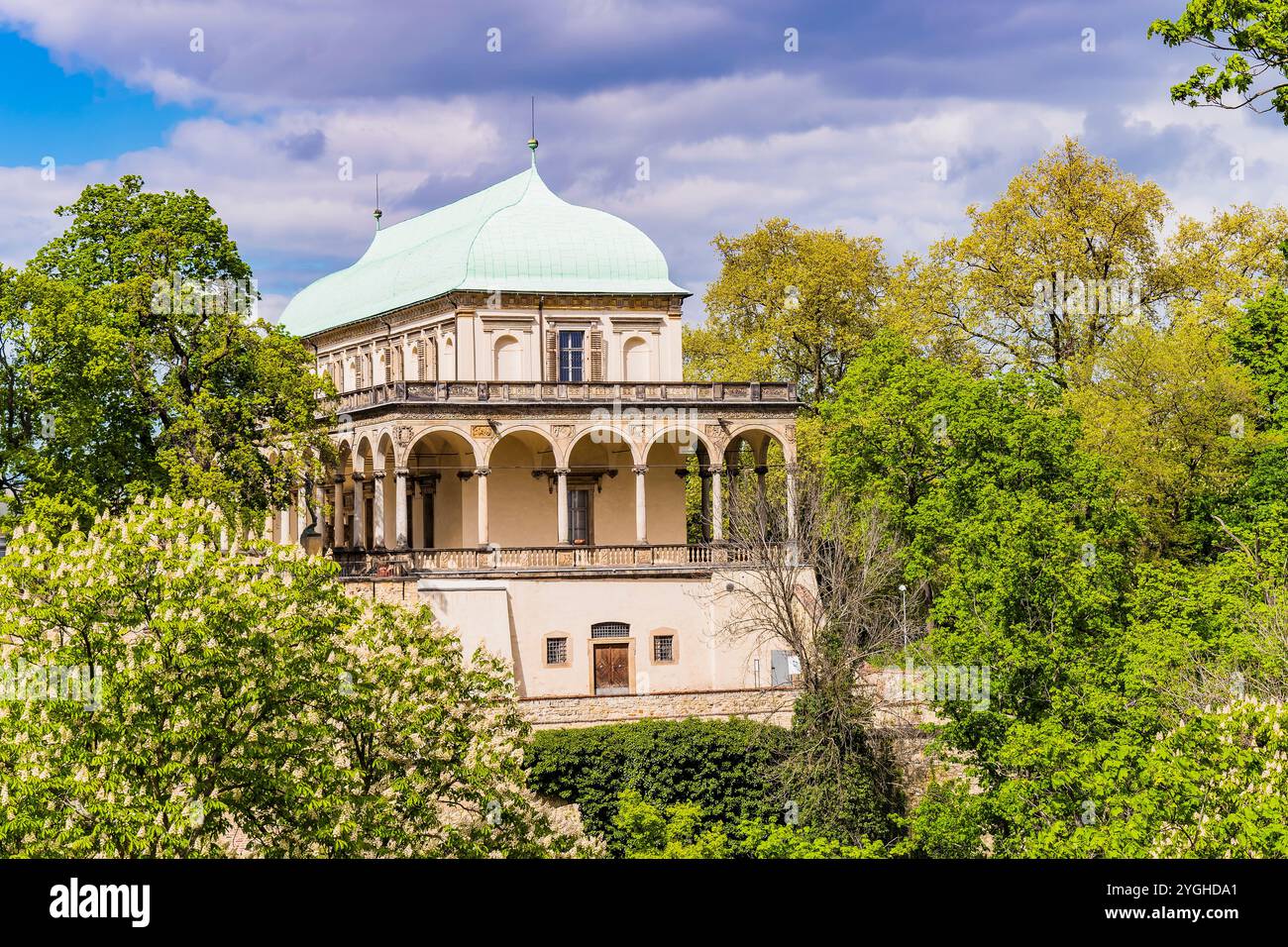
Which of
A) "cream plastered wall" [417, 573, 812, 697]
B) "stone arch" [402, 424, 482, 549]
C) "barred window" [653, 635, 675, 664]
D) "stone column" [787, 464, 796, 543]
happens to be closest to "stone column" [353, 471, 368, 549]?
"stone arch" [402, 424, 482, 549]

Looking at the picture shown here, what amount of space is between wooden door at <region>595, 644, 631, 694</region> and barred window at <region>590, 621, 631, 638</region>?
29 cm

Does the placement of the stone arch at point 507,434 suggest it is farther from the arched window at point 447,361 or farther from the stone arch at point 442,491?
the arched window at point 447,361

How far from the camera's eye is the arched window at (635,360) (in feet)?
168

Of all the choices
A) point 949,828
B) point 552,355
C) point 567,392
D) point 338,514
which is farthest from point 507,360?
point 949,828

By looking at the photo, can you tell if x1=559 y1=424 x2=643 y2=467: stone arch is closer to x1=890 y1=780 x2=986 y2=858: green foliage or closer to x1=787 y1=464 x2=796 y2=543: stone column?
x1=787 y1=464 x2=796 y2=543: stone column

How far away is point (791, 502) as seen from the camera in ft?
141

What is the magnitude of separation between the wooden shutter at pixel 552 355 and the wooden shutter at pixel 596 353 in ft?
3.82

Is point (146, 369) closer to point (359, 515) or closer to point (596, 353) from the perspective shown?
point (359, 515)

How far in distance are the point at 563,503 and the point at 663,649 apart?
545cm

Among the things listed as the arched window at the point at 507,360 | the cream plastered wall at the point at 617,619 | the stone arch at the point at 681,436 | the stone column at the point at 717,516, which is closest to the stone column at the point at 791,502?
the stone column at the point at 717,516

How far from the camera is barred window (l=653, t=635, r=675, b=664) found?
43.2 meters

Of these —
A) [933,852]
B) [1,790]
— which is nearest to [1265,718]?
[933,852]

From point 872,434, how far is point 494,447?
1186 centimetres
